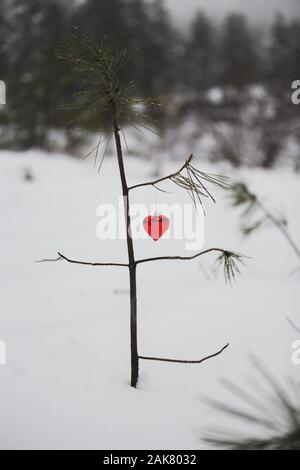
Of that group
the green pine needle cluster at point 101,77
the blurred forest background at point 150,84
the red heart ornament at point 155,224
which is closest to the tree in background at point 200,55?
the blurred forest background at point 150,84

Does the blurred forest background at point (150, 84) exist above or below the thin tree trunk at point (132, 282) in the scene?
above

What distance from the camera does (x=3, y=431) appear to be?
101cm

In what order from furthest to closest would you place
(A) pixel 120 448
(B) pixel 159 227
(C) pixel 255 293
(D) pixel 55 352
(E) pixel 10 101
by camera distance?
(E) pixel 10 101, (C) pixel 255 293, (D) pixel 55 352, (B) pixel 159 227, (A) pixel 120 448

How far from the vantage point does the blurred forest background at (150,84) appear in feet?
28.9

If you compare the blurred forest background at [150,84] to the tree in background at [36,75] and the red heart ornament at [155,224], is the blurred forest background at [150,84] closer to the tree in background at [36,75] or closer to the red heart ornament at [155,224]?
the tree in background at [36,75]

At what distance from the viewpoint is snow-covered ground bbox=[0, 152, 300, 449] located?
42.4 inches

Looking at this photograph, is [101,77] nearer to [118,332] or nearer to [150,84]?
[118,332]

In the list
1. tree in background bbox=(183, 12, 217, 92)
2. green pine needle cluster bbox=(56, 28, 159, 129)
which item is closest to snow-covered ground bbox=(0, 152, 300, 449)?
green pine needle cluster bbox=(56, 28, 159, 129)

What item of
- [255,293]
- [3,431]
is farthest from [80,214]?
[3,431]

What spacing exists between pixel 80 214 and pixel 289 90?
9.33 metres

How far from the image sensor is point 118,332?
1783 millimetres

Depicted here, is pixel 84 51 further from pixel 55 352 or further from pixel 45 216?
pixel 45 216

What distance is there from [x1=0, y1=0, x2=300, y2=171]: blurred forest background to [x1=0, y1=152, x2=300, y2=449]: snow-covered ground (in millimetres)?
3512

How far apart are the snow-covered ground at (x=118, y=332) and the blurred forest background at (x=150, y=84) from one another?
11.5ft
